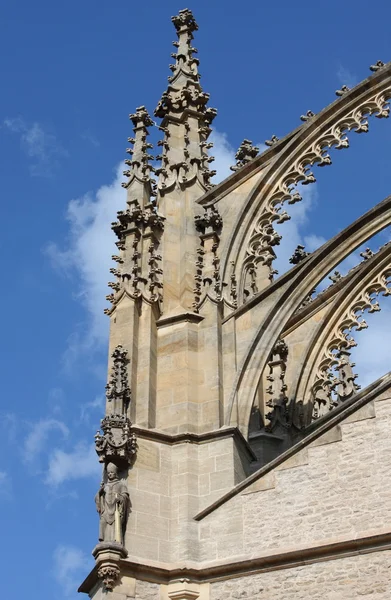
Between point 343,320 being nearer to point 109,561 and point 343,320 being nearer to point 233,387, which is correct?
point 233,387

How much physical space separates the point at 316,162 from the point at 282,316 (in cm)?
304

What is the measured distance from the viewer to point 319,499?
13133 mm

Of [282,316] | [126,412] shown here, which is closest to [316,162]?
[282,316]

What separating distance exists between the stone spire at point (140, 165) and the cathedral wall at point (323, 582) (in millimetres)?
6313

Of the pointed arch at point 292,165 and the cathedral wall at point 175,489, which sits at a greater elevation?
the pointed arch at point 292,165

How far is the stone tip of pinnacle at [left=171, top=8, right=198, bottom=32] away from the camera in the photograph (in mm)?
21047

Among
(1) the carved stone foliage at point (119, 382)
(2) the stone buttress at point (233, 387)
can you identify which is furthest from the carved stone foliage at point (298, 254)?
(1) the carved stone foliage at point (119, 382)

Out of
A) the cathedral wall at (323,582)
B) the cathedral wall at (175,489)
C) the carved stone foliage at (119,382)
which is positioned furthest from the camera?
the carved stone foliage at (119,382)

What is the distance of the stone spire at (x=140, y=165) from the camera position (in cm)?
1759

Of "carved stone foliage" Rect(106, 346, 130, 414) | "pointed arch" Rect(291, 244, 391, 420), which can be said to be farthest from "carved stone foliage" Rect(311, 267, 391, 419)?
"carved stone foliage" Rect(106, 346, 130, 414)

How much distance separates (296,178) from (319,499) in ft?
20.9

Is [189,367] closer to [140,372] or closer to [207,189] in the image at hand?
[140,372]

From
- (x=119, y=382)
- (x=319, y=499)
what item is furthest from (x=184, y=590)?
(x=119, y=382)

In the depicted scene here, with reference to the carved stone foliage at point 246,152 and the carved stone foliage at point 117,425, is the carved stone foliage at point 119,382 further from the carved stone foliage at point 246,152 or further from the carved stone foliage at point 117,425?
the carved stone foliage at point 246,152
